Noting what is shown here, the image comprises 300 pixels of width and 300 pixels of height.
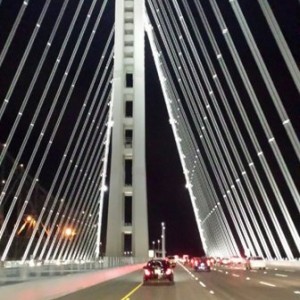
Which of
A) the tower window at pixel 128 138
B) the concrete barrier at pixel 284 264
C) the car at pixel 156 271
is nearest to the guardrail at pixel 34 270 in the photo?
the car at pixel 156 271

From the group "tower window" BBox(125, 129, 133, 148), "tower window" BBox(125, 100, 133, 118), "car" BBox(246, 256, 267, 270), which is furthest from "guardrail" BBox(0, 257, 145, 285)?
"tower window" BBox(125, 100, 133, 118)

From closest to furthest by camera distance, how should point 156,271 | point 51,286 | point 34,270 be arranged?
point 34,270 → point 51,286 → point 156,271

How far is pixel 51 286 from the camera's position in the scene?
19.4 m

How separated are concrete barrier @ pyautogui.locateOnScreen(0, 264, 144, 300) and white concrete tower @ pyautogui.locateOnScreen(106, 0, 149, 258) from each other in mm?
18025

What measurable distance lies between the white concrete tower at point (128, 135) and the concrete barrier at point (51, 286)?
18.0m

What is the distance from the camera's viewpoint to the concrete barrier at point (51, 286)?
14.6m

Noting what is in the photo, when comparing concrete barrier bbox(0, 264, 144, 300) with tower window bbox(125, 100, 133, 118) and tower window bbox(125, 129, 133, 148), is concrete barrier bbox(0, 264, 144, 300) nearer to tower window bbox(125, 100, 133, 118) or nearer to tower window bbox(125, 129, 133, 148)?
tower window bbox(125, 129, 133, 148)

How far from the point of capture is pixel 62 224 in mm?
54938

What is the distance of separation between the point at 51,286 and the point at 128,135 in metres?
36.0

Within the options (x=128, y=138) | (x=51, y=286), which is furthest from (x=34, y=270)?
(x=128, y=138)

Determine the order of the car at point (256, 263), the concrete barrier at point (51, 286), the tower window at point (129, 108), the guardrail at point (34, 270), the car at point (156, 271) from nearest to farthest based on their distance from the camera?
the concrete barrier at point (51, 286) → the guardrail at point (34, 270) → the car at point (156, 271) → the car at point (256, 263) → the tower window at point (129, 108)

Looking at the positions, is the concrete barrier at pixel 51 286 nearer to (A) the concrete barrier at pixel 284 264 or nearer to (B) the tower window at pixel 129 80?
(A) the concrete barrier at pixel 284 264

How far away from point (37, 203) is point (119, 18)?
24710 mm

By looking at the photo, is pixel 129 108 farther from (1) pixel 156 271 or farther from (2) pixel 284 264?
(1) pixel 156 271
